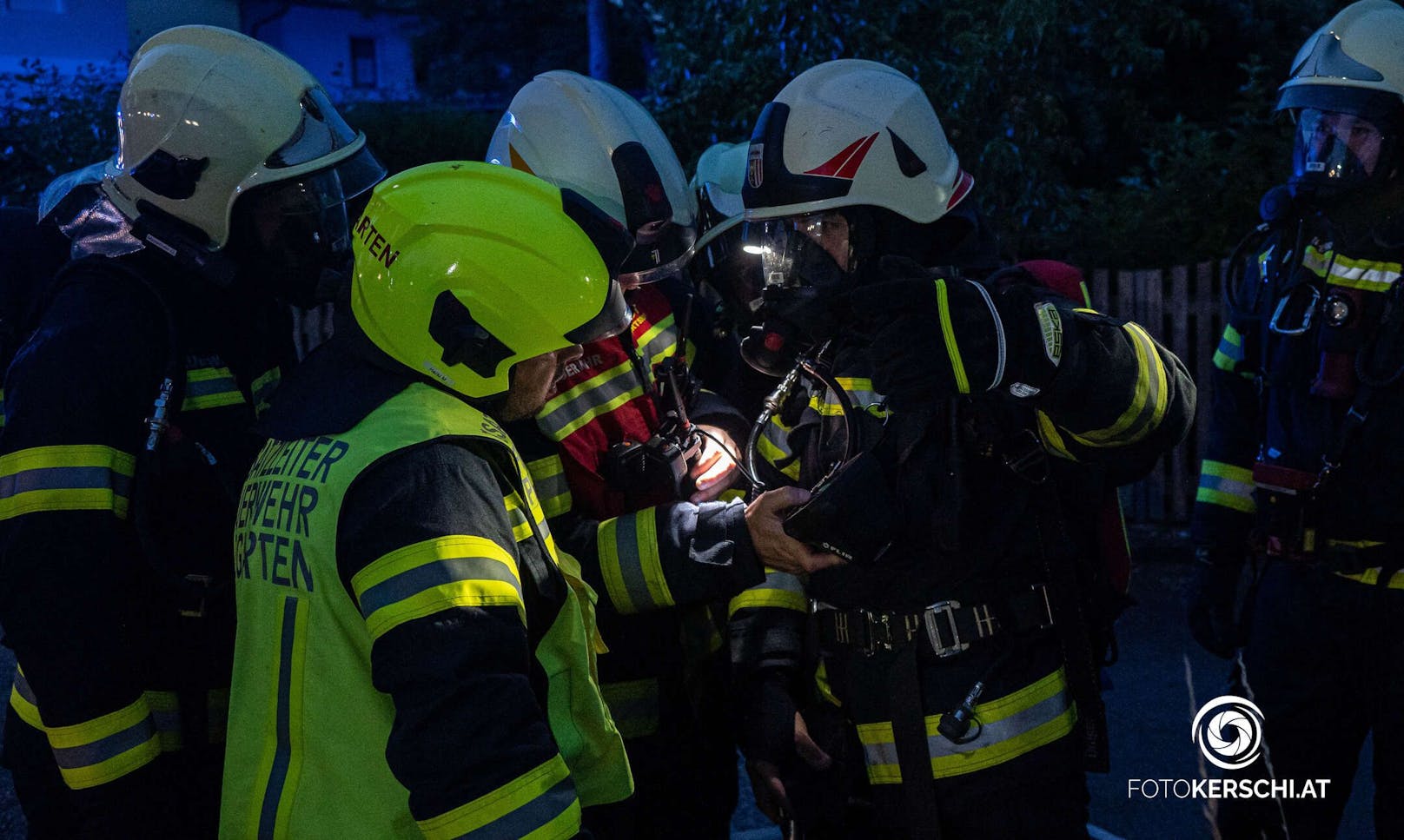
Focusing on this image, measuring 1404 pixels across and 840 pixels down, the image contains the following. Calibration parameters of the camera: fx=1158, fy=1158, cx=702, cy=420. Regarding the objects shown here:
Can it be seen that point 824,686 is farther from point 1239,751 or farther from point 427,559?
point 1239,751

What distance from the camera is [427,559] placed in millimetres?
1732

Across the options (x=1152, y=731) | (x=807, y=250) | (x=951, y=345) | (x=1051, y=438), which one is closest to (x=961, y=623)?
(x=1051, y=438)

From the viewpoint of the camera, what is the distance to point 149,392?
244 cm

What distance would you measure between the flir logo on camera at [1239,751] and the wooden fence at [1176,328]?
177 inches

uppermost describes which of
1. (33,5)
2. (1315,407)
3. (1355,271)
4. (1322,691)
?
(1355,271)

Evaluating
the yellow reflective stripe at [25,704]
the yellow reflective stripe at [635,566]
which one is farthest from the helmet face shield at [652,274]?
the yellow reflective stripe at [25,704]

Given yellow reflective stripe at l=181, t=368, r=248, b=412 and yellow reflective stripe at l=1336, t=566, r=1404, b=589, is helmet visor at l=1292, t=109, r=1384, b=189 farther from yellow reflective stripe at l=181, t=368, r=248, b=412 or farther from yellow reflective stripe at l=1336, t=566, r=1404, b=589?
yellow reflective stripe at l=181, t=368, r=248, b=412

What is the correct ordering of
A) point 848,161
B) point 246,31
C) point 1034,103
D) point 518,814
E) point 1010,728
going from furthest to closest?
point 246,31, point 1034,103, point 848,161, point 1010,728, point 518,814

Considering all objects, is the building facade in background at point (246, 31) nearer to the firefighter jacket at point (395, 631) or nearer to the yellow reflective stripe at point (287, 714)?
the firefighter jacket at point (395, 631)

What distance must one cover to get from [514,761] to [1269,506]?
2425 mm

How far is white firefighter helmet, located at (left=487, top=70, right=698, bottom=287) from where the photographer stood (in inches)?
118

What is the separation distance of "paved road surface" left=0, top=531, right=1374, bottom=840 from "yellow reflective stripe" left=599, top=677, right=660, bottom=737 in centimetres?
145

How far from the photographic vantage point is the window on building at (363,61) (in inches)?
1200

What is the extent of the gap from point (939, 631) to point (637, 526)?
2.28 feet
